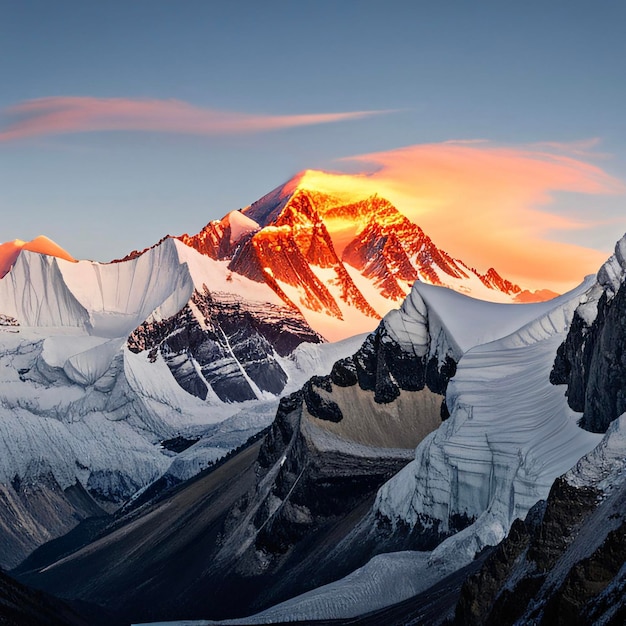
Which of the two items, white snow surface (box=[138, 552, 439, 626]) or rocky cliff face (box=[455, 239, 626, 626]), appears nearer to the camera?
rocky cliff face (box=[455, 239, 626, 626])

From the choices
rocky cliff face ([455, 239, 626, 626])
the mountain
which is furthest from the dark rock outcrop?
→ rocky cliff face ([455, 239, 626, 626])

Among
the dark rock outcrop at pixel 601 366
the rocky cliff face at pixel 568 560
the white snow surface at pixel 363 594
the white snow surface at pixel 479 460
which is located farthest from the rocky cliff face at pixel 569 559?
the dark rock outcrop at pixel 601 366

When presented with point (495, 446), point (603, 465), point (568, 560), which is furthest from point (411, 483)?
point (568, 560)

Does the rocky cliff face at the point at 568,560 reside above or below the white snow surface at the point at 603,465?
below

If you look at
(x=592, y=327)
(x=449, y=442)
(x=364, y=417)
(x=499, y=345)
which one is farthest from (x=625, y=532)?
(x=364, y=417)

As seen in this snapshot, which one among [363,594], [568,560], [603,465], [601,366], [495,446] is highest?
[603,465]

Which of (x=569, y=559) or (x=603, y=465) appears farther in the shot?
(x=603, y=465)

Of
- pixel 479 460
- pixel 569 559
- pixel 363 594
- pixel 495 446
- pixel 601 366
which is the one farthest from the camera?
pixel 479 460

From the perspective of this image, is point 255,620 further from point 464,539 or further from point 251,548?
point 251,548

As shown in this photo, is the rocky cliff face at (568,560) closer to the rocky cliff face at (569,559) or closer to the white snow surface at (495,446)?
the rocky cliff face at (569,559)

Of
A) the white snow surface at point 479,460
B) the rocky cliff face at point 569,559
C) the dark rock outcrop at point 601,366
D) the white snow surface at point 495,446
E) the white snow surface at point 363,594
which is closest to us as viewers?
the rocky cliff face at point 569,559

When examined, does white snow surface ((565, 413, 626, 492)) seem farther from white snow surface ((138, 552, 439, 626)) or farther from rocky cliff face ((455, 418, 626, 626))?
white snow surface ((138, 552, 439, 626))

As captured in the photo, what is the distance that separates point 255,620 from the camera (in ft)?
317

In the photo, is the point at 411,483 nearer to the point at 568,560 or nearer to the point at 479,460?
the point at 479,460
